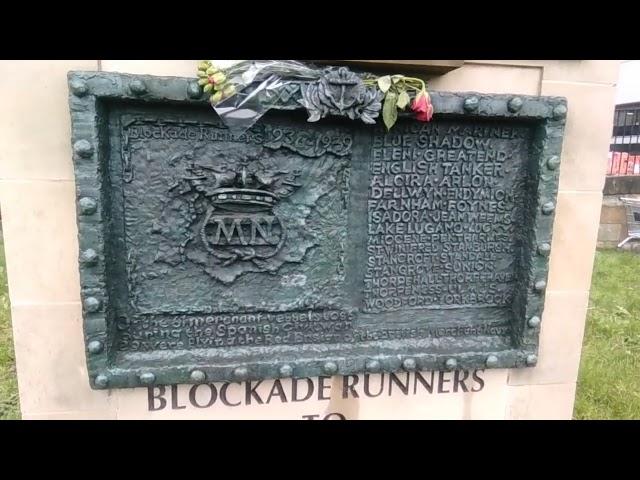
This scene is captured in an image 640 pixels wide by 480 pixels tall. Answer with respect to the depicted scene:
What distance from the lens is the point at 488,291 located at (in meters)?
2.17

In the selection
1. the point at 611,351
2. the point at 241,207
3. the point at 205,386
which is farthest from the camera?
the point at 611,351

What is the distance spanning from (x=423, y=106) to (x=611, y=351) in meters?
3.04

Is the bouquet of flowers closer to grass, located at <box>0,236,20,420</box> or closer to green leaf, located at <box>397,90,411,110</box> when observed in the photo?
green leaf, located at <box>397,90,411,110</box>

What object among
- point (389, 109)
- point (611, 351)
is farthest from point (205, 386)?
point (611, 351)

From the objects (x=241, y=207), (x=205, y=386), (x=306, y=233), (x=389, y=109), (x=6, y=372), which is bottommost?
(x=6, y=372)

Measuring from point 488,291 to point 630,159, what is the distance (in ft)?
30.2

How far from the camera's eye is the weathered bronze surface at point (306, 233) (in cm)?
181

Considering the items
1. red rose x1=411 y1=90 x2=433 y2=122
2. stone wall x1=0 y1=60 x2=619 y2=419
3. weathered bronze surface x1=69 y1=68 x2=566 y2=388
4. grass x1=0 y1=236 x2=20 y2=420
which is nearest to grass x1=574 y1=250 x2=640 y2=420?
stone wall x1=0 y1=60 x2=619 y2=419

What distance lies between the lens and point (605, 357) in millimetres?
3693

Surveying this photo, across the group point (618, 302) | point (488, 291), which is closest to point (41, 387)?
point (488, 291)

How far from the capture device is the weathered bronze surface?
5.92 ft

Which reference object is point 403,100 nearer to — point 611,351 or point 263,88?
point 263,88

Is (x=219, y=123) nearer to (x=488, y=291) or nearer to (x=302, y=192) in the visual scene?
(x=302, y=192)

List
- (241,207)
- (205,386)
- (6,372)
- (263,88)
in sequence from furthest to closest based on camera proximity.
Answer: (6,372) → (205,386) → (241,207) → (263,88)
